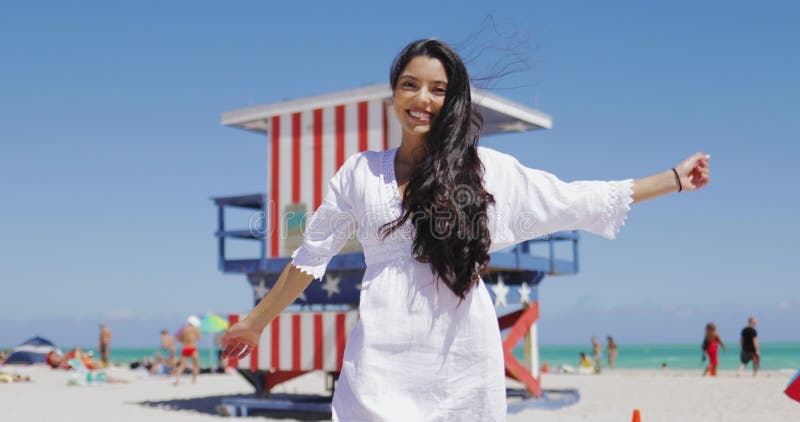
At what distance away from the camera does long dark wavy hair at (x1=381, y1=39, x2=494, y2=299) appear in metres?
2.26

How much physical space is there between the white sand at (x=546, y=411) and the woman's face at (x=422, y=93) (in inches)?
295

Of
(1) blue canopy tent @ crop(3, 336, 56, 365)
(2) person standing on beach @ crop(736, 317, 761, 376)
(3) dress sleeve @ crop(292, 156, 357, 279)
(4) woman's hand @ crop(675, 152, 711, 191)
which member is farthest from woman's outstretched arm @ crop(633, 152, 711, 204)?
(1) blue canopy tent @ crop(3, 336, 56, 365)

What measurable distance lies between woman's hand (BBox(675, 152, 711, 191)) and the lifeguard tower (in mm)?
6781

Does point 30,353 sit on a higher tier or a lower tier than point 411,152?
lower

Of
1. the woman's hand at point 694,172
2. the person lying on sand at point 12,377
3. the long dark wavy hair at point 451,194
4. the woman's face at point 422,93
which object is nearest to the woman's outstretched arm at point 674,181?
the woman's hand at point 694,172

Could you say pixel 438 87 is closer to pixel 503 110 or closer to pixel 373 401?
pixel 373 401

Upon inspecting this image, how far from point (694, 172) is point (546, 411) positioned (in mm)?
8268

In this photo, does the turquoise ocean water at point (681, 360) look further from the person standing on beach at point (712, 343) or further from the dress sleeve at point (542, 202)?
the dress sleeve at point (542, 202)

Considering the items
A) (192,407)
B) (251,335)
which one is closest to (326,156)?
(192,407)

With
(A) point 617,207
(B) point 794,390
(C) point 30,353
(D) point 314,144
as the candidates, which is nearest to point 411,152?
(A) point 617,207

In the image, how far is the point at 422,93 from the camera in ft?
8.03

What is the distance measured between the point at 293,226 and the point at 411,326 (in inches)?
311

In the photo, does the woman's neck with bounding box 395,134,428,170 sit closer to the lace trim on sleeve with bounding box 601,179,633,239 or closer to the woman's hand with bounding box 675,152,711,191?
the lace trim on sleeve with bounding box 601,179,633,239

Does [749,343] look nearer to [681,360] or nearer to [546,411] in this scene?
[546,411]
